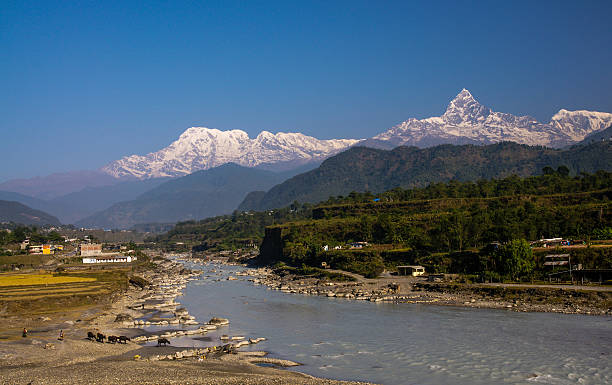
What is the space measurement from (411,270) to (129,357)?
49868mm

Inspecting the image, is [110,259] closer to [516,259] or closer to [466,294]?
[466,294]

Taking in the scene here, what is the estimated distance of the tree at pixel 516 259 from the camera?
2440 inches

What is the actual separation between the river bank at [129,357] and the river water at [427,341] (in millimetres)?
2366

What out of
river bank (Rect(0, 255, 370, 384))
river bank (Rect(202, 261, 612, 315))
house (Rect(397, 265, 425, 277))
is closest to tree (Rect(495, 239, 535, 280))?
river bank (Rect(202, 261, 612, 315))

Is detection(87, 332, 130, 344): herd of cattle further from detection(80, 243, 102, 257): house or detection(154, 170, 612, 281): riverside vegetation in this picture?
detection(80, 243, 102, 257): house

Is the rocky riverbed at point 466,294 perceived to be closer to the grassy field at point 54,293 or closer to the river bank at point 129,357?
the river bank at point 129,357

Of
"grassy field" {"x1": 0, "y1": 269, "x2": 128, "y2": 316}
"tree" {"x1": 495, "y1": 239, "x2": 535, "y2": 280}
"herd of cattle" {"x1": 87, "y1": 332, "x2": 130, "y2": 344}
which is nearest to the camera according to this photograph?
"herd of cattle" {"x1": 87, "y1": 332, "x2": 130, "y2": 344}

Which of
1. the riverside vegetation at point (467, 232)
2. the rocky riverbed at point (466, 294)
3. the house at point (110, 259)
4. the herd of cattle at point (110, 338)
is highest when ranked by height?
the riverside vegetation at point (467, 232)

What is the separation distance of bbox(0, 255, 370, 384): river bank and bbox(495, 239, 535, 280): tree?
3439 centimetres

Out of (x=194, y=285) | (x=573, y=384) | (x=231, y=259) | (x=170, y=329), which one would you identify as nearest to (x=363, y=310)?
(x=170, y=329)

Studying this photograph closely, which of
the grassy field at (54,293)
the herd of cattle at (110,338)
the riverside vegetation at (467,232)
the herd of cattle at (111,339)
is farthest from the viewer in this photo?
the riverside vegetation at (467,232)

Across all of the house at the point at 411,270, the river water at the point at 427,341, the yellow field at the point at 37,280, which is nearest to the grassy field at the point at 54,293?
the yellow field at the point at 37,280

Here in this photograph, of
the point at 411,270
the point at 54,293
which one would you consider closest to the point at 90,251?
the point at 54,293

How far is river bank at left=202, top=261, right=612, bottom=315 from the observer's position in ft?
163
